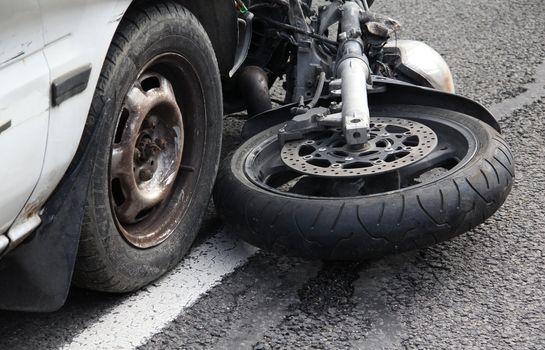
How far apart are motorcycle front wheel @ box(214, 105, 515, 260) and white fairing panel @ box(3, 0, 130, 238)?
2.79ft

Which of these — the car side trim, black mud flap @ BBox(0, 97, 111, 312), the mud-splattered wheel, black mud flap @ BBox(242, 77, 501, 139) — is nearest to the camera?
the car side trim

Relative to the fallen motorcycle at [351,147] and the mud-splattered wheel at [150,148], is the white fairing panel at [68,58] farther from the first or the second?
the fallen motorcycle at [351,147]

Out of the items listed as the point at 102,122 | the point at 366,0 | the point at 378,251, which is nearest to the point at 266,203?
the point at 378,251

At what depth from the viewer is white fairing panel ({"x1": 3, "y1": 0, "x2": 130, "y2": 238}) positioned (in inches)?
101

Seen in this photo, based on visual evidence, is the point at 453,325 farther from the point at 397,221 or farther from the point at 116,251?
the point at 116,251

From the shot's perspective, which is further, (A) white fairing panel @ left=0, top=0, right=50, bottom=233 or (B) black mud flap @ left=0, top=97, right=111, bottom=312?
(B) black mud flap @ left=0, top=97, right=111, bottom=312

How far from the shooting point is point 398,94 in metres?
3.92

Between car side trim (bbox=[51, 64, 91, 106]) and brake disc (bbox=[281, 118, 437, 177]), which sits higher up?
car side trim (bbox=[51, 64, 91, 106])

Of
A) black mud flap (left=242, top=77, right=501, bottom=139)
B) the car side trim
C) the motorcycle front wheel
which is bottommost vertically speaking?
the motorcycle front wheel

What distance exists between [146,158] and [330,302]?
33.1 inches

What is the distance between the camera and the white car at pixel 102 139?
249 centimetres

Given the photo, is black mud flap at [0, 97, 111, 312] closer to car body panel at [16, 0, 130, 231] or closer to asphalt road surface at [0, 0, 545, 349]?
car body panel at [16, 0, 130, 231]

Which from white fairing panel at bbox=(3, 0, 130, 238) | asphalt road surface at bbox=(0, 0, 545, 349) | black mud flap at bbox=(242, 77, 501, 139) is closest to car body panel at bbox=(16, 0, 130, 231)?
white fairing panel at bbox=(3, 0, 130, 238)

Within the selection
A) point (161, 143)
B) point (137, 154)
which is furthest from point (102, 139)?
point (161, 143)
